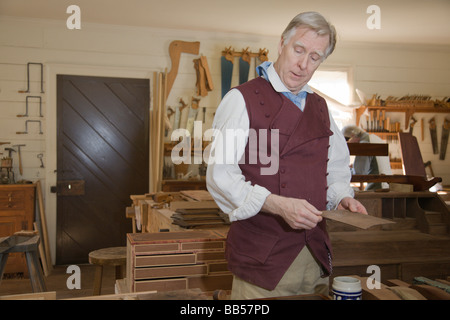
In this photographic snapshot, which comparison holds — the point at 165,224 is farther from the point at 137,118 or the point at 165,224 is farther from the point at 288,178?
the point at 137,118

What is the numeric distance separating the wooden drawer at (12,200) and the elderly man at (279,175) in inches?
179

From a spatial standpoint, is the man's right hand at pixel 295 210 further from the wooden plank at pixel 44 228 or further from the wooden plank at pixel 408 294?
the wooden plank at pixel 44 228

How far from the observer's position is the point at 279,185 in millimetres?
1575

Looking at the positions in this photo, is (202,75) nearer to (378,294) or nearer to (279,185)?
(279,185)

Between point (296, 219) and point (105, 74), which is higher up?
point (105, 74)

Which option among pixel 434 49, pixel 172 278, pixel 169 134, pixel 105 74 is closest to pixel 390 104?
pixel 434 49

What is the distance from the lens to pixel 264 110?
161 centimetres

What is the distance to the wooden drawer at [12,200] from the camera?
5.50 m

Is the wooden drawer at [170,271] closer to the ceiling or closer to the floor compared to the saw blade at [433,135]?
closer to the floor

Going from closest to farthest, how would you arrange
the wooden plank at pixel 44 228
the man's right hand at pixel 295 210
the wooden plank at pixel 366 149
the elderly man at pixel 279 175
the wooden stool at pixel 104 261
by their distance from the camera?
1. the man's right hand at pixel 295 210
2. the elderly man at pixel 279 175
3. the wooden plank at pixel 366 149
4. the wooden stool at pixel 104 261
5. the wooden plank at pixel 44 228

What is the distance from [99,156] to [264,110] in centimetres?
497

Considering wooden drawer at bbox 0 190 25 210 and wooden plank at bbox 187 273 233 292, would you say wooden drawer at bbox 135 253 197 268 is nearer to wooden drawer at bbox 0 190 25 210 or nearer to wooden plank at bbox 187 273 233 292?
wooden plank at bbox 187 273 233 292

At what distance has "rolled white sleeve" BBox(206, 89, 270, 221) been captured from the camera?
58.0 inches

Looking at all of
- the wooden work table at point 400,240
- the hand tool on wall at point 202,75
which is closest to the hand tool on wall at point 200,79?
the hand tool on wall at point 202,75
